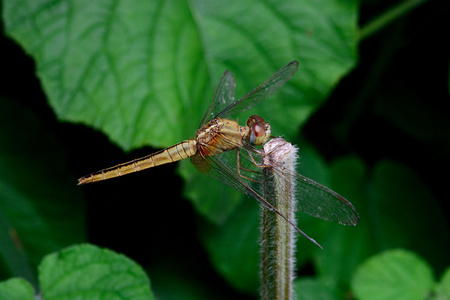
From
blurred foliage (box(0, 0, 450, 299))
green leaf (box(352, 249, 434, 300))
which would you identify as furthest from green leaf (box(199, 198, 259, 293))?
green leaf (box(352, 249, 434, 300))

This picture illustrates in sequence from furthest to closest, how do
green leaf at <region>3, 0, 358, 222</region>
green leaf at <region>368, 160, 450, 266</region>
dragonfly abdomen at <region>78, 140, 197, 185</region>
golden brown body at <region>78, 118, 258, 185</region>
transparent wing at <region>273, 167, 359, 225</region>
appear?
green leaf at <region>368, 160, 450, 266</region>
green leaf at <region>3, 0, 358, 222</region>
dragonfly abdomen at <region>78, 140, 197, 185</region>
golden brown body at <region>78, 118, 258, 185</region>
transparent wing at <region>273, 167, 359, 225</region>

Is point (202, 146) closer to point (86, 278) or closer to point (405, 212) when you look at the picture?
point (86, 278)

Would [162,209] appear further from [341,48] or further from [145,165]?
[341,48]

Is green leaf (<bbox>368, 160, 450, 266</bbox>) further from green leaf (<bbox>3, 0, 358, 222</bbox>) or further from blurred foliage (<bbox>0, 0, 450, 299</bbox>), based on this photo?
green leaf (<bbox>3, 0, 358, 222</bbox>)

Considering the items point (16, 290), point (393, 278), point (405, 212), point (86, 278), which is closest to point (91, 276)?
point (86, 278)

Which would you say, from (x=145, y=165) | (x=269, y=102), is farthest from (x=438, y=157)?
(x=145, y=165)

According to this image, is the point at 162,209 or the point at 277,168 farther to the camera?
the point at 162,209

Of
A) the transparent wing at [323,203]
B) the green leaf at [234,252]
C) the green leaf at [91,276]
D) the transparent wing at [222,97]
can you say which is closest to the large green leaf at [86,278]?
the green leaf at [91,276]
